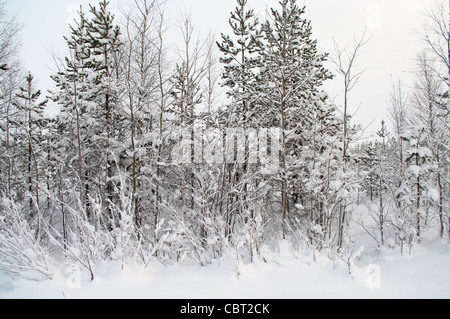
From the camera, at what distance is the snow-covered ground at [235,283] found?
9.91 feet

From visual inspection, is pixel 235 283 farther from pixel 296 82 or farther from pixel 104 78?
→ pixel 296 82

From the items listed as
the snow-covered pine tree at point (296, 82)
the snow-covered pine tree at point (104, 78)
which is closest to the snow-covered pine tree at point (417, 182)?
the snow-covered pine tree at point (296, 82)

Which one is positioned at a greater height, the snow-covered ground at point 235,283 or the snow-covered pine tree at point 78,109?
the snow-covered pine tree at point 78,109

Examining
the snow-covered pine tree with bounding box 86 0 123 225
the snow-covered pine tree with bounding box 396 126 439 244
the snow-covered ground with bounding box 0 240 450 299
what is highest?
the snow-covered pine tree with bounding box 86 0 123 225

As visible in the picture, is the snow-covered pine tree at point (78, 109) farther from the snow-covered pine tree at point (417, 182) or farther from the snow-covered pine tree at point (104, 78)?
the snow-covered pine tree at point (417, 182)

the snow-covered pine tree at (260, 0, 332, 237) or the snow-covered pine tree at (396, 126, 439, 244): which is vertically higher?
the snow-covered pine tree at (260, 0, 332, 237)

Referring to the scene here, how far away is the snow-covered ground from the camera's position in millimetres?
3020

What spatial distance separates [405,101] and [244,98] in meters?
10.00

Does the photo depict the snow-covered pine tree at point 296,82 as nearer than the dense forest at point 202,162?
No

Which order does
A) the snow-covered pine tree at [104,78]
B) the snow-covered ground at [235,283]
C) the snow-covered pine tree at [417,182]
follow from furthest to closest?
the snow-covered pine tree at [104,78]
the snow-covered pine tree at [417,182]
the snow-covered ground at [235,283]

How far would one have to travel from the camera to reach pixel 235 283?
3.38 metres

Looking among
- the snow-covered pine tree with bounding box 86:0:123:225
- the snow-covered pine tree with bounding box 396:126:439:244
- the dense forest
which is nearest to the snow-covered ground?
the dense forest

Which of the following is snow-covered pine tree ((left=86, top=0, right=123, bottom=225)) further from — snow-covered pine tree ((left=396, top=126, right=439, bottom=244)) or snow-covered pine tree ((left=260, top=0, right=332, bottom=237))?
snow-covered pine tree ((left=396, top=126, right=439, bottom=244))
